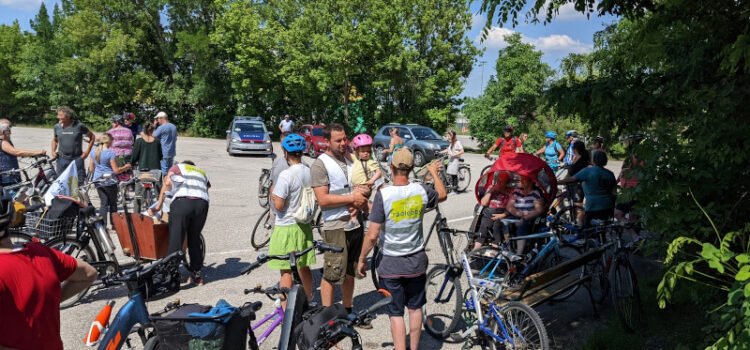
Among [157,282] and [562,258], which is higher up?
[157,282]

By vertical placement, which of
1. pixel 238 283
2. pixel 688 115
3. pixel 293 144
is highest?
pixel 688 115

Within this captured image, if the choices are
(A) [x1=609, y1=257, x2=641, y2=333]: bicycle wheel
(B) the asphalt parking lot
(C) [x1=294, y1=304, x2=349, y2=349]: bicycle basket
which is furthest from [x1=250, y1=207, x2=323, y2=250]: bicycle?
(C) [x1=294, y1=304, x2=349, y2=349]: bicycle basket

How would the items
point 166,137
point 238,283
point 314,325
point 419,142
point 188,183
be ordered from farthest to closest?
point 419,142 < point 166,137 < point 238,283 < point 188,183 < point 314,325

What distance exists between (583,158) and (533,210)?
324cm

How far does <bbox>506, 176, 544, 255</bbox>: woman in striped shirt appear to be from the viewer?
6.59 meters

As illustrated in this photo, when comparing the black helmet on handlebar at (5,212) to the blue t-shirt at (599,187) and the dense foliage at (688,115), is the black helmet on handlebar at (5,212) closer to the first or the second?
the dense foliage at (688,115)

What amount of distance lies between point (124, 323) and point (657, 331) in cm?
493

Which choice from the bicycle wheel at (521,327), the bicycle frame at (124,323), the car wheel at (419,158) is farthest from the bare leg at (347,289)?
the car wheel at (419,158)

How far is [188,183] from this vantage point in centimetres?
602

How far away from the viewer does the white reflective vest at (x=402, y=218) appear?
164 inches

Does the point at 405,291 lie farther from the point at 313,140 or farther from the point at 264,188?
the point at 313,140

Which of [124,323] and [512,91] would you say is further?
[512,91]

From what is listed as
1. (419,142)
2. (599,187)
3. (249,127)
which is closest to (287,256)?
(599,187)

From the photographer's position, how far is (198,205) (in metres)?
6.06
